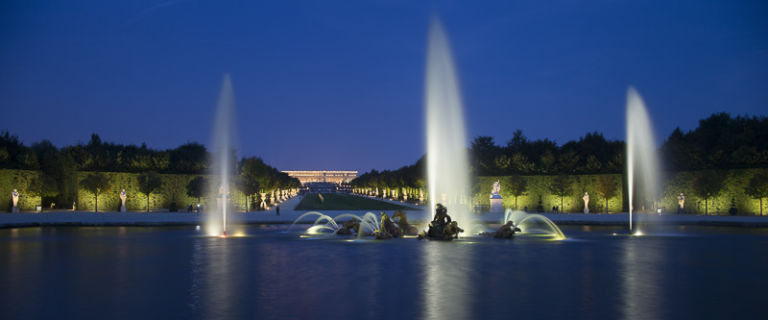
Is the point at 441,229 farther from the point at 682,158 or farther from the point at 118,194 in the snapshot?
the point at 118,194

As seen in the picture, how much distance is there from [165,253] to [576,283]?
12147 millimetres

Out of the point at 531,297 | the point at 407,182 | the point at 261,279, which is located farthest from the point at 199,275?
the point at 407,182

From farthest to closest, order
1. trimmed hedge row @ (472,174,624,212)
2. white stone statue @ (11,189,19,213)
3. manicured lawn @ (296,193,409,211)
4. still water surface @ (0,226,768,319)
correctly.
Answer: manicured lawn @ (296,193,409,211), trimmed hedge row @ (472,174,624,212), white stone statue @ (11,189,19,213), still water surface @ (0,226,768,319)

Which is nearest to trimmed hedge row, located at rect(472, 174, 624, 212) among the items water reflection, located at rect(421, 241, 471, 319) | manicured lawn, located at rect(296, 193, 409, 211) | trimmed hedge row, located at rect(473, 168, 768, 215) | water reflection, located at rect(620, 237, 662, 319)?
trimmed hedge row, located at rect(473, 168, 768, 215)

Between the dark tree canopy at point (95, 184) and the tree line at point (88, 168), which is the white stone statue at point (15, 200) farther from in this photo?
the dark tree canopy at point (95, 184)

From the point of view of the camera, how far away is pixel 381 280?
42.4 ft

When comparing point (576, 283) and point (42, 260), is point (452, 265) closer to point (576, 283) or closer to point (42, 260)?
point (576, 283)

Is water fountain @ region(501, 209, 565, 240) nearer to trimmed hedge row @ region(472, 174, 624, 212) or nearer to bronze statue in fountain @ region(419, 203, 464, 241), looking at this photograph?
bronze statue in fountain @ region(419, 203, 464, 241)

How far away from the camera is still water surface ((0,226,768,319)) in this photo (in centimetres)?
976

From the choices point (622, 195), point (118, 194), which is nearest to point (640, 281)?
point (622, 195)

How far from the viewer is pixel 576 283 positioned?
12484 millimetres

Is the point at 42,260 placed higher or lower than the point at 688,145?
lower

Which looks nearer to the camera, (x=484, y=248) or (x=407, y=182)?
(x=484, y=248)

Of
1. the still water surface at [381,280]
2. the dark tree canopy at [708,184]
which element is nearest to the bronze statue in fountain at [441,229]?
the still water surface at [381,280]
